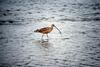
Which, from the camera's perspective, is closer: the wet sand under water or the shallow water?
the wet sand under water

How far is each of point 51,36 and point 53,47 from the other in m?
1.14

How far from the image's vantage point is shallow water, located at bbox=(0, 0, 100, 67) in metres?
7.05

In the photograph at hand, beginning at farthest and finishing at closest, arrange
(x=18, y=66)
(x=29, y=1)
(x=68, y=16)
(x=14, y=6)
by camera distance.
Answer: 1. (x=29, y=1)
2. (x=14, y=6)
3. (x=68, y=16)
4. (x=18, y=66)

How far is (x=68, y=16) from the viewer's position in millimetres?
11977

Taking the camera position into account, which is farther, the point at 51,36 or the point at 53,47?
the point at 51,36

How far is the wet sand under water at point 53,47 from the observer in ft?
22.6

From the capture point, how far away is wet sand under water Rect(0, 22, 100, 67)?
690 centimetres

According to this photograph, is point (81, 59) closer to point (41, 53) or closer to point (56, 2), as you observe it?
point (41, 53)

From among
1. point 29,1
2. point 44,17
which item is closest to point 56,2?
point 29,1

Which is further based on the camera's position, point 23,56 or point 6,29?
point 6,29

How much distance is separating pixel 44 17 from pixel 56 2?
4206 millimetres

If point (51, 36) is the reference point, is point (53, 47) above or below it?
below

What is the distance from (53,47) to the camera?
8047 millimetres

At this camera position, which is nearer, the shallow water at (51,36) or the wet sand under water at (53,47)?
the wet sand under water at (53,47)
